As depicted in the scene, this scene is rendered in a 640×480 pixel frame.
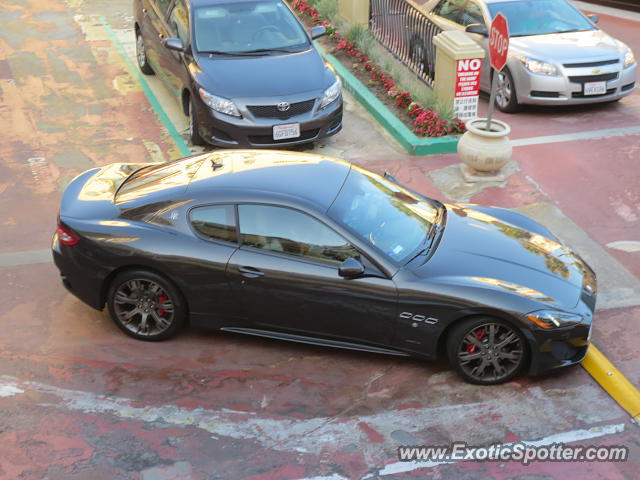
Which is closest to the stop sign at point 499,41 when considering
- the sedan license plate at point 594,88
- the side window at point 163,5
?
the sedan license plate at point 594,88

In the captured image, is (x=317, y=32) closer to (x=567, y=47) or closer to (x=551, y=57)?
(x=551, y=57)

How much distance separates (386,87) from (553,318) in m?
7.18

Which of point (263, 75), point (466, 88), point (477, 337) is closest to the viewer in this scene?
point (477, 337)

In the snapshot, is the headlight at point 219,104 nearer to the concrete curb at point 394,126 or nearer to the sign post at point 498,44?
the concrete curb at point 394,126

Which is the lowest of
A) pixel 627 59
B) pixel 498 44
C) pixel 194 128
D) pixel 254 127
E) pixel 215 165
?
pixel 194 128

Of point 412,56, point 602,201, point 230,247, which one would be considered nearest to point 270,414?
point 230,247

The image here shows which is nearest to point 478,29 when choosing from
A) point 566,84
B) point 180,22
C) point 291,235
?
point 566,84

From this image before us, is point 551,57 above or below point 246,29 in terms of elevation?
below

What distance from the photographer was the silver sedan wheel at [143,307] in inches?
273

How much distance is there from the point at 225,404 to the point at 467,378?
6.20 feet

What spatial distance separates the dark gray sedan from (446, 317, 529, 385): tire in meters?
4.66

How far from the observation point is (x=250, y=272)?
6664mm

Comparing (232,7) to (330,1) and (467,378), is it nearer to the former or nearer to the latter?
(330,1)

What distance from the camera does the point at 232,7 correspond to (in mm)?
11516
